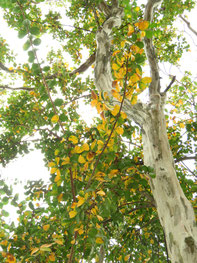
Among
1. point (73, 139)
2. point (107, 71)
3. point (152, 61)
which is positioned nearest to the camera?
point (73, 139)

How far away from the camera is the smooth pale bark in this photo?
1.53 meters

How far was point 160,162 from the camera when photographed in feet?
6.83

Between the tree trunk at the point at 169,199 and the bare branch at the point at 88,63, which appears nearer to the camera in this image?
the tree trunk at the point at 169,199

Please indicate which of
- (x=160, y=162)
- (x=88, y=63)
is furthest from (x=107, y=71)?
(x=88, y=63)

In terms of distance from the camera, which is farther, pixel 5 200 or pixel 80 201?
pixel 5 200

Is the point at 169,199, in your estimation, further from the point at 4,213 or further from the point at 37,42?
the point at 37,42

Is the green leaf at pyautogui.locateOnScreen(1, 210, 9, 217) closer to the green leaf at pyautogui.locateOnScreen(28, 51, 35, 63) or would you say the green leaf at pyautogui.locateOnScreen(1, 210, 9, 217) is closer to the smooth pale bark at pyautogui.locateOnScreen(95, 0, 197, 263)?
the green leaf at pyautogui.locateOnScreen(28, 51, 35, 63)

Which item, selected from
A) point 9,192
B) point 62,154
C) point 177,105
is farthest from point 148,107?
point 177,105

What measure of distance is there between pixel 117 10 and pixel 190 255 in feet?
14.2

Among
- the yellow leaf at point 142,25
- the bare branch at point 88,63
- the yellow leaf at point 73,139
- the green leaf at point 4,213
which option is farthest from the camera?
the bare branch at point 88,63

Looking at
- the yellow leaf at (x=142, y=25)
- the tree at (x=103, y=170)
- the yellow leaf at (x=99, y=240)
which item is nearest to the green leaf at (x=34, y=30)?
the tree at (x=103, y=170)

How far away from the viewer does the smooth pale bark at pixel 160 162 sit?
1.53 metres

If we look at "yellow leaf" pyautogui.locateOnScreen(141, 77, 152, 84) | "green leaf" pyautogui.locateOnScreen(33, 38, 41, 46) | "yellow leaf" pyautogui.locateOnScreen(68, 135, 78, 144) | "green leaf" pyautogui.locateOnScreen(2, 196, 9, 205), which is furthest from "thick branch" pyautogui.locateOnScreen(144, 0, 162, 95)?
"green leaf" pyautogui.locateOnScreen(2, 196, 9, 205)

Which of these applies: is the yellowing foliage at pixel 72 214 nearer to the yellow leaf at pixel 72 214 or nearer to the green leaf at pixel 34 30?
the yellow leaf at pixel 72 214
